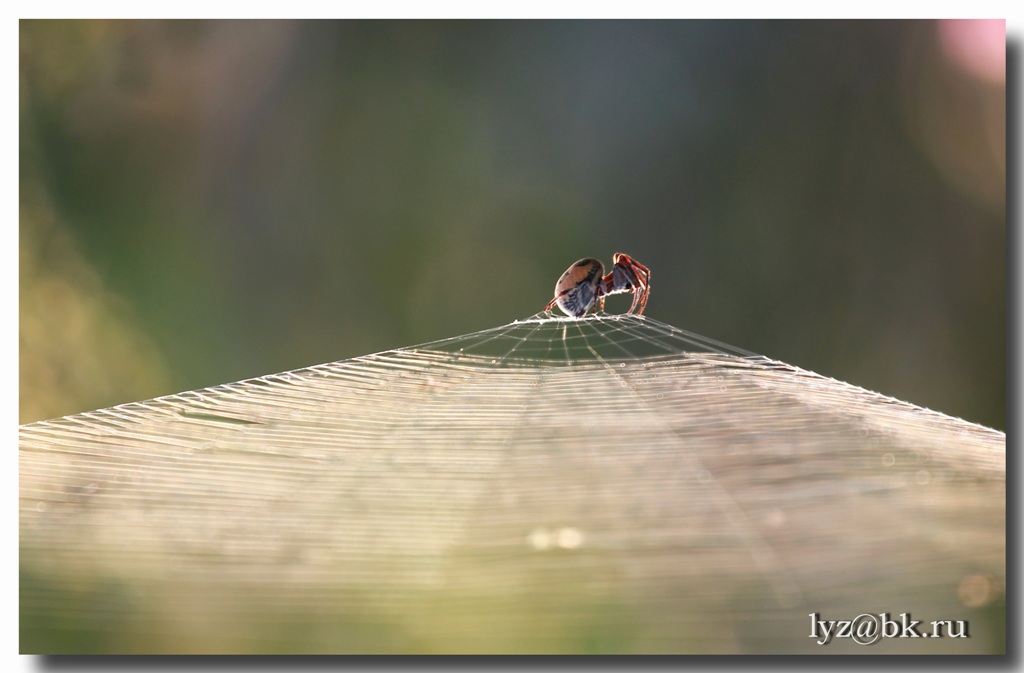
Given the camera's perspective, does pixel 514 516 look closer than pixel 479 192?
Yes

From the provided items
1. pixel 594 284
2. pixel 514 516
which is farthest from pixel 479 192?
pixel 514 516

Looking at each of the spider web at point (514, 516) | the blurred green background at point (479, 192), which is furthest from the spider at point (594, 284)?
the spider web at point (514, 516)

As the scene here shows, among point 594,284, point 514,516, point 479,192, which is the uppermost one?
point 479,192

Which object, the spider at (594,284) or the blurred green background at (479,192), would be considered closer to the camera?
the spider at (594,284)

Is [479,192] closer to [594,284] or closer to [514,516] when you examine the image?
[594,284]

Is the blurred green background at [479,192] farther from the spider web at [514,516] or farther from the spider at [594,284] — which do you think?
the spider web at [514,516]

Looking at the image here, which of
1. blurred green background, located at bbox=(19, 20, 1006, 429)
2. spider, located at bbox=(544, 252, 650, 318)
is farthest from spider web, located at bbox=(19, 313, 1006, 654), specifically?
blurred green background, located at bbox=(19, 20, 1006, 429)
